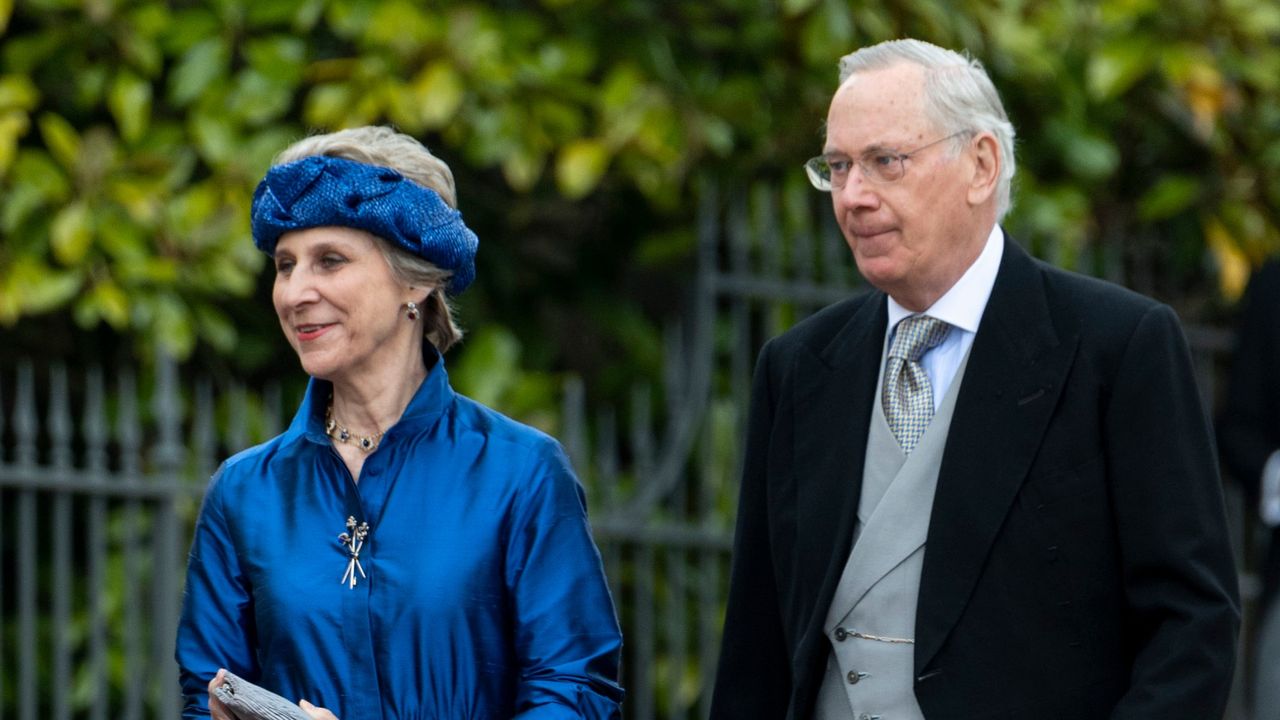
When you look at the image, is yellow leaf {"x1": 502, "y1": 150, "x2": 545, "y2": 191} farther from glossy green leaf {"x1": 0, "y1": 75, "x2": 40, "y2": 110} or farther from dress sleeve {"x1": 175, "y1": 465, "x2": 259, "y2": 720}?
dress sleeve {"x1": 175, "y1": 465, "x2": 259, "y2": 720}

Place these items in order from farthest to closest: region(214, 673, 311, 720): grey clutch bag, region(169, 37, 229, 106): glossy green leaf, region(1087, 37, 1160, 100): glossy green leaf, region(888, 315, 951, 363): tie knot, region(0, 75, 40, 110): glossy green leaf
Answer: region(1087, 37, 1160, 100): glossy green leaf → region(169, 37, 229, 106): glossy green leaf → region(0, 75, 40, 110): glossy green leaf → region(888, 315, 951, 363): tie knot → region(214, 673, 311, 720): grey clutch bag

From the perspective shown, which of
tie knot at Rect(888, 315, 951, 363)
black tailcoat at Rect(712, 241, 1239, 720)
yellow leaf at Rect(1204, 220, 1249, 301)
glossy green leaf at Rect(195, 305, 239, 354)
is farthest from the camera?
yellow leaf at Rect(1204, 220, 1249, 301)

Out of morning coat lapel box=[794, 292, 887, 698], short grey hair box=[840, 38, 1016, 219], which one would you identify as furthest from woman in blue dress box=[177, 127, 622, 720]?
short grey hair box=[840, 38, 1016, 219]

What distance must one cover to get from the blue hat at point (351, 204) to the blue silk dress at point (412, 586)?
0.23 meters

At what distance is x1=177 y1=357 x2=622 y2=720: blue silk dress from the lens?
3.00 m

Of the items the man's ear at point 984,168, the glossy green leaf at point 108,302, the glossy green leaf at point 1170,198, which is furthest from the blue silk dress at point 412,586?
the glossy green leaf at point 1170,198

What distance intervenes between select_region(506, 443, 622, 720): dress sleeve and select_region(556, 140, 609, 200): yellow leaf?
2.54 m

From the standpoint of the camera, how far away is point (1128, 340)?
3.05m

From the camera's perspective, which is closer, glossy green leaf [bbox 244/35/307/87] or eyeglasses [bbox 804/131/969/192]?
eyeglasses [bbox 804/131/969/192]

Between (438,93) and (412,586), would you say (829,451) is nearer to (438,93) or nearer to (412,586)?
(412,586)

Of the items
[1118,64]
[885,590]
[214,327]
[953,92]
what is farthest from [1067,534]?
[1118,64]

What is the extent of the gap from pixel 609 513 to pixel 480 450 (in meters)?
2.58

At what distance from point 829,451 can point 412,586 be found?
25.6 inches

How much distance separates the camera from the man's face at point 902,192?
3.09 meters
